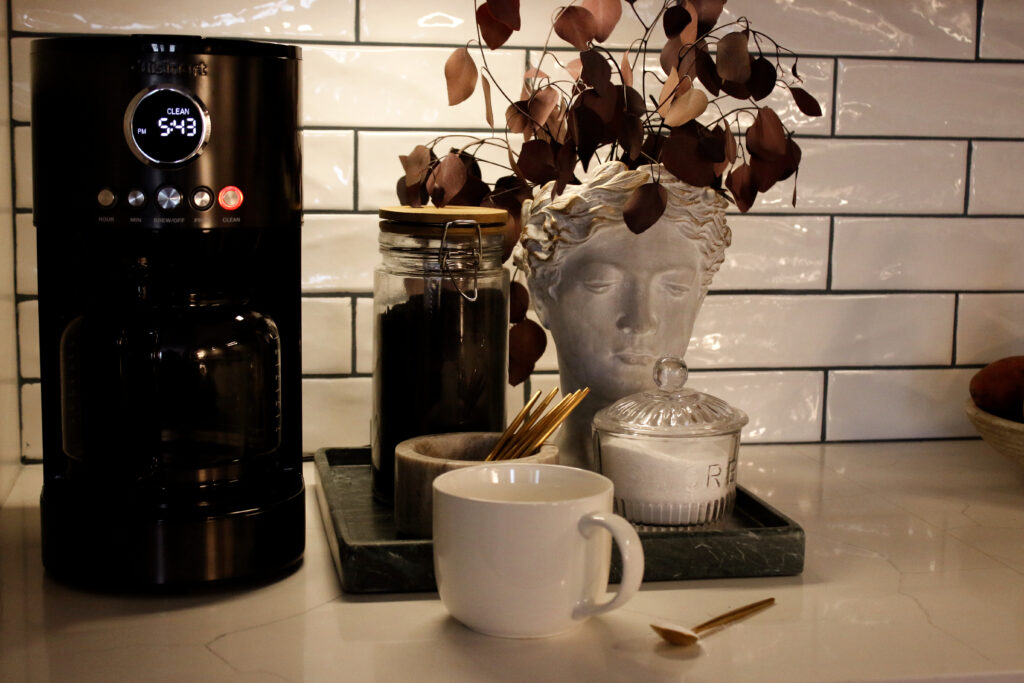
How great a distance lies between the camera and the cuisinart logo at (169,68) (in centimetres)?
63

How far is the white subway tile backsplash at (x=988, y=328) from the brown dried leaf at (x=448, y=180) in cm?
60

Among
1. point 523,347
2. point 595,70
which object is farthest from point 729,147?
point 523,347

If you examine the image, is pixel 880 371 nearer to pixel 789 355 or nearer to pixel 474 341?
pixel 789 355

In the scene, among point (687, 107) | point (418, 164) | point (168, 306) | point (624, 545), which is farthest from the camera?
point (418, 164)

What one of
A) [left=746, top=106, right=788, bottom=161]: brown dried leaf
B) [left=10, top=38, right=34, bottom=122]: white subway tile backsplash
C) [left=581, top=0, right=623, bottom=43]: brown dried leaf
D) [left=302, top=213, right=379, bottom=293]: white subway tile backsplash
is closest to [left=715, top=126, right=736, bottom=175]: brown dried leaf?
[left=746, top=106, right=788, bottom=161]: brown dried leaf

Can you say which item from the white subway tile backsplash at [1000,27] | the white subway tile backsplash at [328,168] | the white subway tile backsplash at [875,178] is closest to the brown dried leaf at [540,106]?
the white subway tile backsplash at [328,168]

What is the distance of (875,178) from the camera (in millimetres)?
1137

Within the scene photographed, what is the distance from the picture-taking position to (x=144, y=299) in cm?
72

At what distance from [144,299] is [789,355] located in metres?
0.69

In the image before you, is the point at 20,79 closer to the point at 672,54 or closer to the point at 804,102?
the point at 672,54

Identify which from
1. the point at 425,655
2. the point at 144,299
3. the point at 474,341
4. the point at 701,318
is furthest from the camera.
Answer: the point at 701,318

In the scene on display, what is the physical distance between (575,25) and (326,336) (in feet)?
1.29

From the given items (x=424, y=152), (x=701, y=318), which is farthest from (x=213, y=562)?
(x=701, y=318)

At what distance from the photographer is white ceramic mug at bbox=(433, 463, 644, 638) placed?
611 millimetres
